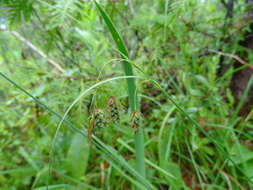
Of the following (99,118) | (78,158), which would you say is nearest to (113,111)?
(99,118)

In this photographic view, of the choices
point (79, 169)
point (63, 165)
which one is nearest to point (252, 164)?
point (79, 169)

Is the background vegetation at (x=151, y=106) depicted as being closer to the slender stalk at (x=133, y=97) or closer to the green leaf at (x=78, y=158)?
the green leaf at (x=78, y=158)

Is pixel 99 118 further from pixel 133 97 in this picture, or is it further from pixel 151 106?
pixel 151 106

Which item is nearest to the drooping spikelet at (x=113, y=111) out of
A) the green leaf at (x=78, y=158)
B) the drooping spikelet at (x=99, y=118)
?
the drooping spikelet at (x=99, y=118)

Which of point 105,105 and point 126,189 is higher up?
point 105,105

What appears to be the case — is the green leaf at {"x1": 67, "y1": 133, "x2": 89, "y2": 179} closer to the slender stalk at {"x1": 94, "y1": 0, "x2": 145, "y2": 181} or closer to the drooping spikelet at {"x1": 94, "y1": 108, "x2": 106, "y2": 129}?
the slender stalk at {"x1": 94, "y1": 0, "x2": 145, "y2": 181}

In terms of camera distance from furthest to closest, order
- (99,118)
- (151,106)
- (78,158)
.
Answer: (151,106) → (78,158) → (99,118)

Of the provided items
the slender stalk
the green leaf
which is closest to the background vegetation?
the green leaf

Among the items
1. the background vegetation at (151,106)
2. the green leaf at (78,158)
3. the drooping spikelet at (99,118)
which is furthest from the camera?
the green leaf at (78,158)

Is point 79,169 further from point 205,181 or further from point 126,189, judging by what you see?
point 205,181

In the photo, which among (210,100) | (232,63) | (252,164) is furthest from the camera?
(232,63)

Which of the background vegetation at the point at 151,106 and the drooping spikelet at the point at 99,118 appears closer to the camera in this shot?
the drooping spikelet at the point at 99,118
